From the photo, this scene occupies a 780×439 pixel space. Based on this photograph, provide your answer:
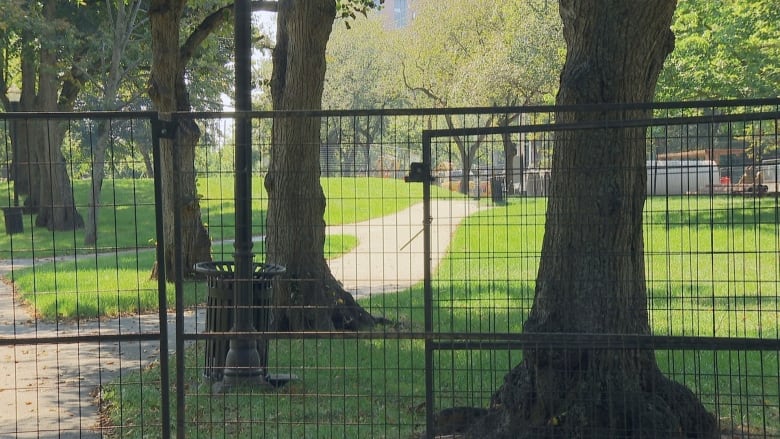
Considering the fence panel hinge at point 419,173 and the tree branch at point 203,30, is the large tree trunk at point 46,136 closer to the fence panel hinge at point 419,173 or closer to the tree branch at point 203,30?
the tree branch at point 203,30

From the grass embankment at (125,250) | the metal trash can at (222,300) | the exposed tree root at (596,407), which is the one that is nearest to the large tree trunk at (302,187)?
the grass embankment at (125,250)

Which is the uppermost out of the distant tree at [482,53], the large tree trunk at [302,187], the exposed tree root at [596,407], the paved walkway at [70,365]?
the distant tree at [482,53]

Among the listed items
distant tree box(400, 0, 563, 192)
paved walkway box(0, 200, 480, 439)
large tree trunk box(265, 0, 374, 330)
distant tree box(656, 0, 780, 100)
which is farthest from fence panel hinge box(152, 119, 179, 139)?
distant tree box(400, 0, 563, 192)

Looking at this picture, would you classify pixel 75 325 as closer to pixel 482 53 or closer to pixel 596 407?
pixel 596 407

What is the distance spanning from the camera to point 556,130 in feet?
20.1

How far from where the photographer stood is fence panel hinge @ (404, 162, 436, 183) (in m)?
6.20

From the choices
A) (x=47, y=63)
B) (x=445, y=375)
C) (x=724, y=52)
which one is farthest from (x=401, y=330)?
(x=47, y=63)

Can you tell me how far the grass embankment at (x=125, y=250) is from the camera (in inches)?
285

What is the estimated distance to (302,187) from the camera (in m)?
11.0

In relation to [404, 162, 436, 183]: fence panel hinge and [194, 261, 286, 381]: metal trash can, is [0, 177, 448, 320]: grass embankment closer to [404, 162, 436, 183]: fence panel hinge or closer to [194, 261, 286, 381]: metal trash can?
[404, 162, 436, 183]: fence panel hinge

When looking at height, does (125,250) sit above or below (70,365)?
above

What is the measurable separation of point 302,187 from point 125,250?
36.9 feet

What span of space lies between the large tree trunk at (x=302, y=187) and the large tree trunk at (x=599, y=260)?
409cm

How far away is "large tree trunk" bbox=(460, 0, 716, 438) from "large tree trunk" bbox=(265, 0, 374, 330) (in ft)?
13.4
